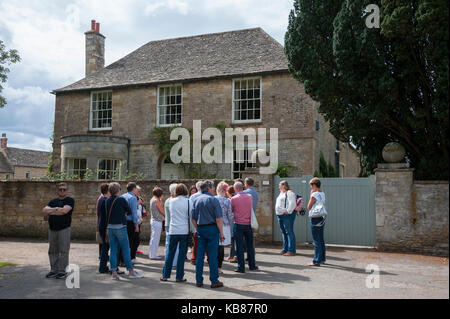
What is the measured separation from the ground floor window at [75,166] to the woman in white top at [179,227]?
13.5m

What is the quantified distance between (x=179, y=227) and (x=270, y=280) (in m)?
1.89

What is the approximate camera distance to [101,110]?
826 inches

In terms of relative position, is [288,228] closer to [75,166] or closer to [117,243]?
[117,243]

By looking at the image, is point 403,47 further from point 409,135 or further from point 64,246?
point 64,246

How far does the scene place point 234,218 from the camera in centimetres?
816

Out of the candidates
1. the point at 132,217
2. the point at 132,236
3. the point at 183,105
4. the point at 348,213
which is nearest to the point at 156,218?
the point at 132,236

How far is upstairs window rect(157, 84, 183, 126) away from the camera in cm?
1945

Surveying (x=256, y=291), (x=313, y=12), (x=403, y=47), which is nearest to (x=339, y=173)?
(x=313, y=12)

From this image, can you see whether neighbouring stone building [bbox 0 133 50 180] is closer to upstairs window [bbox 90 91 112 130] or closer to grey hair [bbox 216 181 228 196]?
upstairs window [bbox 90 91 112 130]

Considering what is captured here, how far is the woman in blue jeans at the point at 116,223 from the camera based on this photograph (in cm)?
716

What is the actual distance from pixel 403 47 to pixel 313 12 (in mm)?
3622

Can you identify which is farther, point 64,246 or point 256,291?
point 64,246

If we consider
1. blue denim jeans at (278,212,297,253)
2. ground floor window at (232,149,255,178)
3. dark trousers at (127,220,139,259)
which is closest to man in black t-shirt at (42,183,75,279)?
dark trousers at (127,220,139,259)

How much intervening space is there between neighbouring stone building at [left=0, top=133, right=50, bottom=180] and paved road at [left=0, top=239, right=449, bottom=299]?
154 ft
